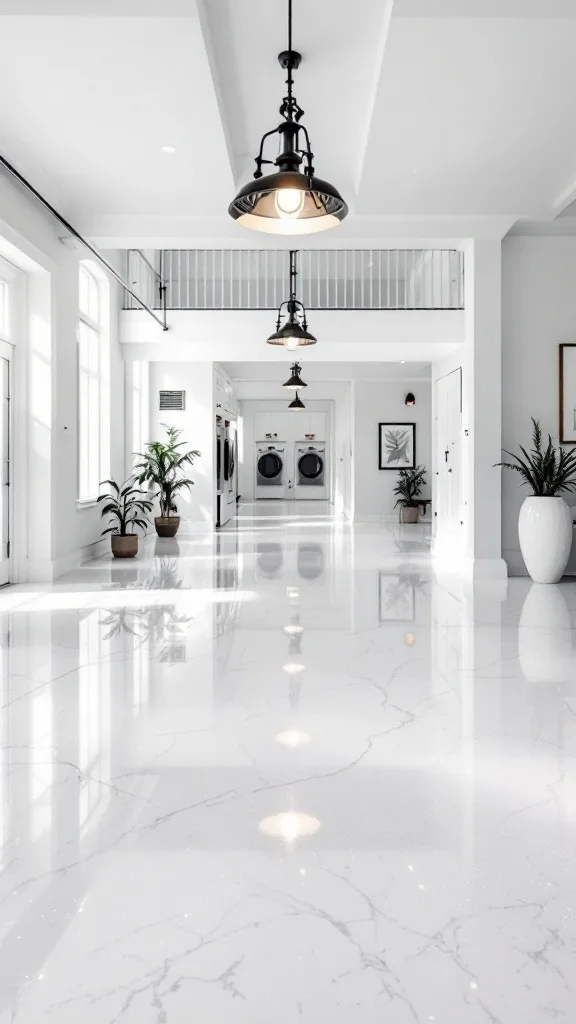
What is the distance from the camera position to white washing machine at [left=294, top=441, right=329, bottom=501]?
22281 millimetres

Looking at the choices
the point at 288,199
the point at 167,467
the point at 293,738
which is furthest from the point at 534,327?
the point at 293,738

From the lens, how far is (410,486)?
48.5 feet

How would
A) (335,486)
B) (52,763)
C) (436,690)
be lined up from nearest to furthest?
(52,763)
(436,690)
(335,486)

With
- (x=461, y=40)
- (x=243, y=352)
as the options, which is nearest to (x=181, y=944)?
(x=461, y=40)

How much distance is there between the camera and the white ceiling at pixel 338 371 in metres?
13.5

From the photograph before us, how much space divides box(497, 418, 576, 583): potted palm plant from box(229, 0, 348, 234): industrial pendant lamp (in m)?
4.12

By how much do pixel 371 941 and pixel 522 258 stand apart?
718 cm

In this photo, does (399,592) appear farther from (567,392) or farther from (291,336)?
(567,392)

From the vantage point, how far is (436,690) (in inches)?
135

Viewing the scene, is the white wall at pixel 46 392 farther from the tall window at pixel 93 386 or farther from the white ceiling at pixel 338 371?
the white ceiling at pixel 338 371

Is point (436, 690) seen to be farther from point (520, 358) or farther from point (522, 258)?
point (522, 258)

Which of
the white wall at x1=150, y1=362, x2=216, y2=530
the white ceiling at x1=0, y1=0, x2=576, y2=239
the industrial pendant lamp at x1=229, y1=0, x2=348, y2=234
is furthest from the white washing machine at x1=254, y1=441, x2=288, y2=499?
the industrial pendant lamp at x1=229, y1=0, x2=348, y2=234

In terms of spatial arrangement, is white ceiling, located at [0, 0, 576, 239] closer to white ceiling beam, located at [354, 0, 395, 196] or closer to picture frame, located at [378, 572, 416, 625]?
white ceiling beam, located at [354, 0, 395, 196]

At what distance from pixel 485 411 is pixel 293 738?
527 centimetres
